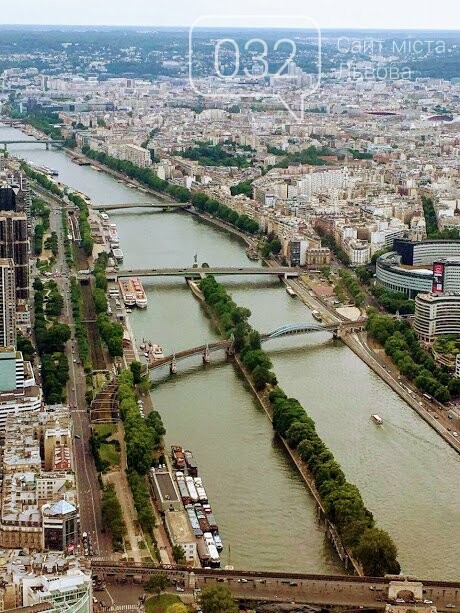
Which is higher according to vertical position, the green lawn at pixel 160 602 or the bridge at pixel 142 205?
the bridge at pixel 142 205

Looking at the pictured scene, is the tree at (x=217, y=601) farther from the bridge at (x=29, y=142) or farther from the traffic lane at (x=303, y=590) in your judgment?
the bridge at (x=29, y=142)

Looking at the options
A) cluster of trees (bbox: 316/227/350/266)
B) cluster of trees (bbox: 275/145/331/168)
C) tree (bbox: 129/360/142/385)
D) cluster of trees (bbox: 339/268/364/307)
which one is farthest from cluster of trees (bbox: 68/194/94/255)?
cluster of trees (bbox: 275/145/331/168)

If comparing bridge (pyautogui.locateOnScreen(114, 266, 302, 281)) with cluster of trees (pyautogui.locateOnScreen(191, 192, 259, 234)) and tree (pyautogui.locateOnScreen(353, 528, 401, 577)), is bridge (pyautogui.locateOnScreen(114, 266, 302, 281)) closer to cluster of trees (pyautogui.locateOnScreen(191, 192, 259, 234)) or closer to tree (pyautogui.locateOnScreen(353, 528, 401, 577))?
cluster of trees (pyautogui.locateOnScreen(191, 192, 259, 234))

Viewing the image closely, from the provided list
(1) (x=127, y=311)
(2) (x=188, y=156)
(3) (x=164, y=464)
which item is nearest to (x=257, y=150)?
(2) (x=188, y=156)

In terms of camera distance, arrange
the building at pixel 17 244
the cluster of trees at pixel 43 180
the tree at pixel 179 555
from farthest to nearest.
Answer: the cluster of trees at pixel 43 180, the building at pixel 17 244, the tree at pixel 179 555

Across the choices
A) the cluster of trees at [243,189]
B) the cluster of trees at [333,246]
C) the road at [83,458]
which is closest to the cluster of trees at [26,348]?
the road at [83,458]
